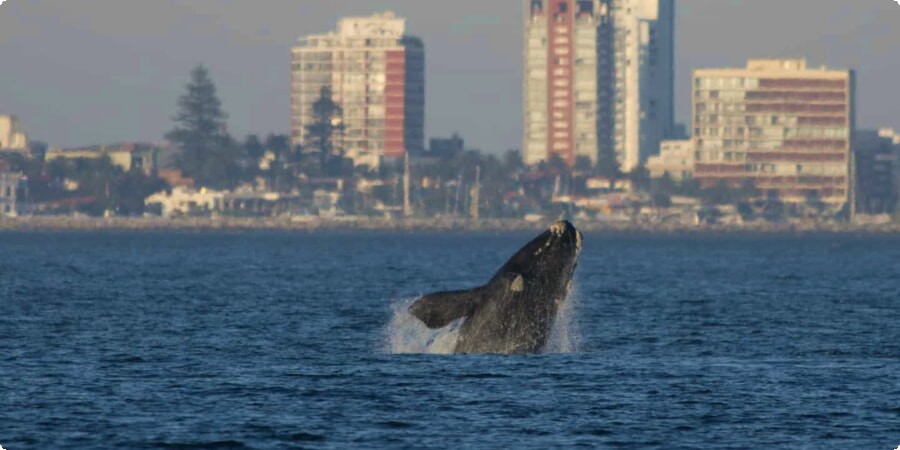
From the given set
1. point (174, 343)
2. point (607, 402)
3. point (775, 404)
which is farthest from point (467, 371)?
point (174, 343)

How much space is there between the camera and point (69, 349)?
62.3m

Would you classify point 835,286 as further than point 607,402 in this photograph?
Yes

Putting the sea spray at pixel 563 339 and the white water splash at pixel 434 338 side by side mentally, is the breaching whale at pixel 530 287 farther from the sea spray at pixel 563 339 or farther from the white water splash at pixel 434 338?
the sea spray at pixel 563 339

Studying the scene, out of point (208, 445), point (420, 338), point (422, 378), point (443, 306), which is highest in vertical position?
point (443, 306)

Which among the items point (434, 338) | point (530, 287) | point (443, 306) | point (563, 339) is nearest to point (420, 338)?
point (434, 338)

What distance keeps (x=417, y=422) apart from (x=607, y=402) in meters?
5.43

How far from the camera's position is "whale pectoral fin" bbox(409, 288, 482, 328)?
45.6 metres

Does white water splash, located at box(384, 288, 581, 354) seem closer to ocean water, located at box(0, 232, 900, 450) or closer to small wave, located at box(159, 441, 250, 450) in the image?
ocean water, located at box(0, 232, 900, 450)

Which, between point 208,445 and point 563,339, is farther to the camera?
point 563,339

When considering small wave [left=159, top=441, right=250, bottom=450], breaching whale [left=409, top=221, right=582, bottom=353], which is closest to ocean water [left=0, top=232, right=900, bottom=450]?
small wave [left=159, top=441, right=250, bottom=450]

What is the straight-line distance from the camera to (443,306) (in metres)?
45.9

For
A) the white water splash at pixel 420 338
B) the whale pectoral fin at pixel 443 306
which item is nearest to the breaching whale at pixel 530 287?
the whale pectoral fin at pixel 443 306

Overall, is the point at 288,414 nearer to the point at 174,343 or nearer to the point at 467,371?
the point at 467,371

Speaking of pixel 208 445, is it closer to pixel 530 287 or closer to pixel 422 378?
pixel 530 287
